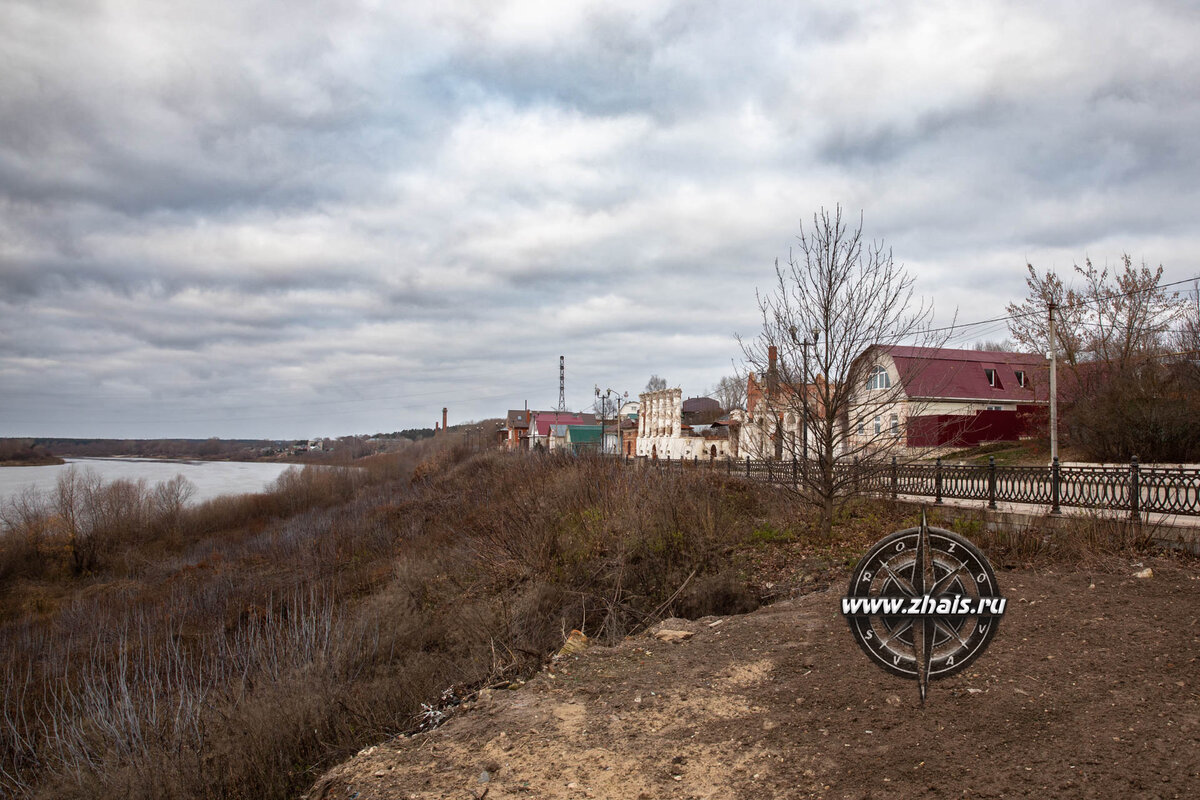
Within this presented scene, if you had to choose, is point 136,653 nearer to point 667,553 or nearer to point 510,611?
point 510,611

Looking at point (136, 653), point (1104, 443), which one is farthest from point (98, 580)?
point (1104, 443)

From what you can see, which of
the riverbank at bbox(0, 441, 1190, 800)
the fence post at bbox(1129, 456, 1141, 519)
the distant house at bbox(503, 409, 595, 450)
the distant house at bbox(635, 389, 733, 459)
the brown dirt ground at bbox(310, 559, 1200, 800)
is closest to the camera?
the brown dirt ground at bbox(310, 559, 1200, 800)

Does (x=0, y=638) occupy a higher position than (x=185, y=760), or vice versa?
(x=185, y=760)

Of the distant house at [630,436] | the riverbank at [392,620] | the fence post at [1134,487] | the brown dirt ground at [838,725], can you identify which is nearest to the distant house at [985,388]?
the riverbank at [392,620]

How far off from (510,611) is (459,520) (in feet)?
37.4

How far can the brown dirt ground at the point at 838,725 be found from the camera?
11.2 ft

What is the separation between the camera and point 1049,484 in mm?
11797

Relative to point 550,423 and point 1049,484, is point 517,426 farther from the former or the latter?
point 1049,484

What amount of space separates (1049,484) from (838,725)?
1001 cm

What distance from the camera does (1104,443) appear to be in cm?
2150

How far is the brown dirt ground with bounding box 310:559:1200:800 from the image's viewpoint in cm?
341

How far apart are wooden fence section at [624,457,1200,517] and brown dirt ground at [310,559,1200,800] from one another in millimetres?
4454

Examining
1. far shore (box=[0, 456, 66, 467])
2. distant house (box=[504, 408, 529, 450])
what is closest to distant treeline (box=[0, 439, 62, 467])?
far shore (box=[0, 456, 66, 467])

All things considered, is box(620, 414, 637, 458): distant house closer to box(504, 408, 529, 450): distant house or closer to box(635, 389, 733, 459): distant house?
box(635, 389, 733, 459): distant house
